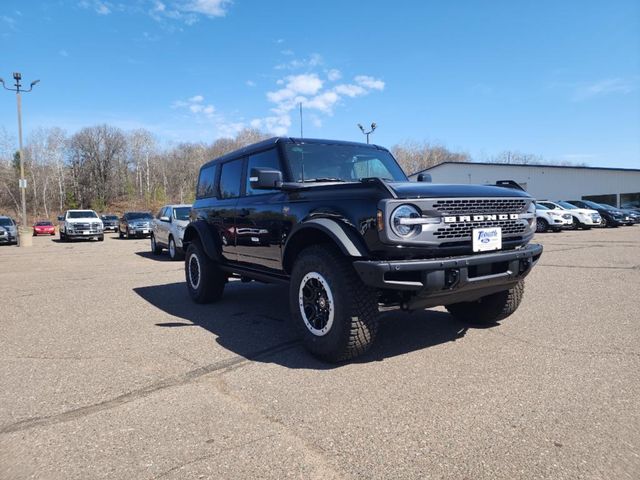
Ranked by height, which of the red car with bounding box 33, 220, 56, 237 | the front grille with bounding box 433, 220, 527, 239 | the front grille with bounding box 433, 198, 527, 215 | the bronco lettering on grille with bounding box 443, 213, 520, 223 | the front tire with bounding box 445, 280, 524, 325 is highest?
the front grille with bounding box 433, 198, 527, 215

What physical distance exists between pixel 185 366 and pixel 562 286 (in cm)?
604

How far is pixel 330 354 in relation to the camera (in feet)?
11.9

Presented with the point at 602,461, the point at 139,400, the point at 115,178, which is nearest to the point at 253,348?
the point at 139,400

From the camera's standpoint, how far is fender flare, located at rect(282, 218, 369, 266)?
11.3 feet

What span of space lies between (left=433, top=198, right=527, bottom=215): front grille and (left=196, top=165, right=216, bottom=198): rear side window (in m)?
3.80

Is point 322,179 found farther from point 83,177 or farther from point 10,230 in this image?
point 83,177

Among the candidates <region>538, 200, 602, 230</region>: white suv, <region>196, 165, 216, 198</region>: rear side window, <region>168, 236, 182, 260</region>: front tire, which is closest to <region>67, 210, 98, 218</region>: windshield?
<region>168, 236, 182, 260</region>: front tire

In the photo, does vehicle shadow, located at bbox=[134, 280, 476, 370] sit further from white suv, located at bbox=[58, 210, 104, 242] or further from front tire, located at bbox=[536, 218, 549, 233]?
front tire, located at bbox=[536, 218, 549, 233]

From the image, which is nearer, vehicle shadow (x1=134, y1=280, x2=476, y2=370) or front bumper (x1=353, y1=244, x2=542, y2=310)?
front bumper (x1=353, y1=244, x2=542, y2=310)

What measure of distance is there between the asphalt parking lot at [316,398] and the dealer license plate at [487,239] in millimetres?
969

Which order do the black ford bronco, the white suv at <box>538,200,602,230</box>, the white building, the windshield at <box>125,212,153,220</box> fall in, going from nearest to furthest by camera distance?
the black ford bronco < the white suv at <box>538,200,602,230</box> < the windshield at <box>125,212,153,220</box> < the white building

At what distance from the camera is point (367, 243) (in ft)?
11.3

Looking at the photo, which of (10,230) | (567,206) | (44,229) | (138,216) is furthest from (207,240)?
(44,229)

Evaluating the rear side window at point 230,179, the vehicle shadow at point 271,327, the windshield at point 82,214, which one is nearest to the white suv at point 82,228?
the windshield at point 82,214
